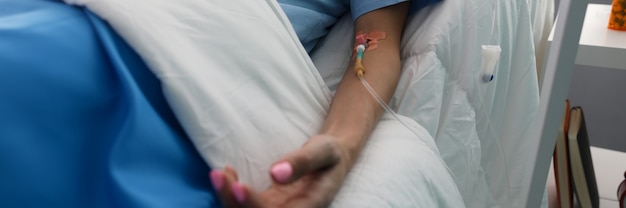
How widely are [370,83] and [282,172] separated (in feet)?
0.95

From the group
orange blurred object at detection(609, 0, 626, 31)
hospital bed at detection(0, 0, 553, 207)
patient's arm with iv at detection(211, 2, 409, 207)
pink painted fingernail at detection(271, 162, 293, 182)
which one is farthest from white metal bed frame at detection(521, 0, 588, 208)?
orange blurred object at detection(609, 0, 626, 31)

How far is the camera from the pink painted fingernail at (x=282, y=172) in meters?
0.42

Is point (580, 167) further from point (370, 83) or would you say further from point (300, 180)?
point (300, 180)

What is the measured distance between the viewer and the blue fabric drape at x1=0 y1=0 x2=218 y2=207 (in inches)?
14.3

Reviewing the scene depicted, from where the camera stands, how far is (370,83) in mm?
682

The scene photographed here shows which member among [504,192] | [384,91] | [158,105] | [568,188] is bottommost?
[568,188]

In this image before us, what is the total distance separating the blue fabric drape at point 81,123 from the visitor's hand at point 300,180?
33mm

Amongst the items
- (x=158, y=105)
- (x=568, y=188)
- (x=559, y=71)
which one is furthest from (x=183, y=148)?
(x=568, y=188)

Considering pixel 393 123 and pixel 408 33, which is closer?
pixel 393 123

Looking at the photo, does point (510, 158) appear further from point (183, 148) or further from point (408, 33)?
point (183, 148)

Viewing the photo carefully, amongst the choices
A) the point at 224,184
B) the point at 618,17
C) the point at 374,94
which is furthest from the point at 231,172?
the point at 618,17

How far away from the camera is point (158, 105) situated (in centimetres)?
46

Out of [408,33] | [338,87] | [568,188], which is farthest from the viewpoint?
[568,188]

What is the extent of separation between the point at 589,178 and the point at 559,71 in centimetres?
59
